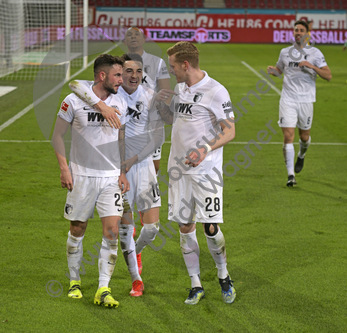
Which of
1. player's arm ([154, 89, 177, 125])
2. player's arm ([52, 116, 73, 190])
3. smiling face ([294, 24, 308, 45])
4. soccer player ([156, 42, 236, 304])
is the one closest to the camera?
player's arm ([52, 116, 73, 190])

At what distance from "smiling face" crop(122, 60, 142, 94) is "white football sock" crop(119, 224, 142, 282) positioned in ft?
4.04

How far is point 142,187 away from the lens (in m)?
4.75

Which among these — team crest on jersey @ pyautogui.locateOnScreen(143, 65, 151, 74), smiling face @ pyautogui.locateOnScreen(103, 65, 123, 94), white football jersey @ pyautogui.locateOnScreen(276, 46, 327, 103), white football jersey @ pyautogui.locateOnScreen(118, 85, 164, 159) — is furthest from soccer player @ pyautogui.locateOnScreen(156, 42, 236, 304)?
white football jersey @ pyautogui.locateOnScreen(276, 46, 327, 103)

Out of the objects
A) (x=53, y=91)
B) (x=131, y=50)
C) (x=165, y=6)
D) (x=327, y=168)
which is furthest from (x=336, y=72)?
(x=165, y=6)

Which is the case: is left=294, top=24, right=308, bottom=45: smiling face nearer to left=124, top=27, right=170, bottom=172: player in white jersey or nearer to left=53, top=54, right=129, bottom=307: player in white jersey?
left=124, top=27, right=170, bottom=172: player in white jersey

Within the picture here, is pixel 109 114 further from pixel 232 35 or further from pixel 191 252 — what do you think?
pixel 232 35

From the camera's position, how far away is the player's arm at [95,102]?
4.14 metres

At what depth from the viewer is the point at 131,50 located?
5.37 m

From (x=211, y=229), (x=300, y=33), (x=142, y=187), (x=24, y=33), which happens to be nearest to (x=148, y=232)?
(x=142, y=187)

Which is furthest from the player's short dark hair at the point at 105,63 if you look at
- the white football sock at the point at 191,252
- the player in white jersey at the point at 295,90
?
the player in white jersey at the point at 295,90

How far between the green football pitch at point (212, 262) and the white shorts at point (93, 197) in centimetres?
81

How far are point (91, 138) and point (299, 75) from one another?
488cm

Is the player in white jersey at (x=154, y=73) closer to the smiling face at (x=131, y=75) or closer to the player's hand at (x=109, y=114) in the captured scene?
the smiling face at (x=131, y=75)

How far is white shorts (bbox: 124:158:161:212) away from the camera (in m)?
4.74
